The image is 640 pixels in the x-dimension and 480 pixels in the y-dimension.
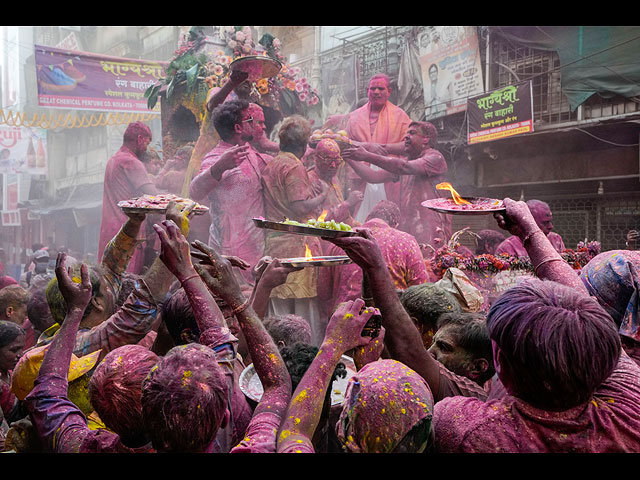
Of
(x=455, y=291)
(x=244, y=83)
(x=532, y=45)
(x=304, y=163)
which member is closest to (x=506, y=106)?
(x=532, y=45)

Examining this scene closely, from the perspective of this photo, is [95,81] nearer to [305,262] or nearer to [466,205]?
[305,262]

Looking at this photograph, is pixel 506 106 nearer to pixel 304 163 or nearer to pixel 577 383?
pixel 304 163

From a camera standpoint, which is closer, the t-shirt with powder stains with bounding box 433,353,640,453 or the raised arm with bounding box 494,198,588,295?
the t-shirt with powder stains with bounding box 433,353,640,453

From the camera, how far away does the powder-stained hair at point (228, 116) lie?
21.5 feet

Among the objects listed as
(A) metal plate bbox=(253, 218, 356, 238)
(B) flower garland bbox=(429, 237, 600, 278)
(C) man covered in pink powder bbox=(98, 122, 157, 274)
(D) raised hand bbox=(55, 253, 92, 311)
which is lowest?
(B) flower garland bbox=(429, 237, 600, 278)

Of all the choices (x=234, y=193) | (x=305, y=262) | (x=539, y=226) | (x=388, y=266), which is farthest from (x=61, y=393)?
(x=234, y=193)

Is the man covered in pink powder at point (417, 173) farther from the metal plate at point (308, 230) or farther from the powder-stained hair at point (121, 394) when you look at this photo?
the powder-stained hair at point (121, 394)

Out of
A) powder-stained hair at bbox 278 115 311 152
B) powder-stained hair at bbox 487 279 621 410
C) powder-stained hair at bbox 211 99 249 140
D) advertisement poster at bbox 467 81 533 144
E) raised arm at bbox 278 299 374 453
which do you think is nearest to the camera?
powder-stained hair at bbox 487 279 621 410

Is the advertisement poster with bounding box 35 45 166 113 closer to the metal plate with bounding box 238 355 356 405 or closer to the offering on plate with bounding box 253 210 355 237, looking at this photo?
the offering on plate with bounding box 253 210 355 237

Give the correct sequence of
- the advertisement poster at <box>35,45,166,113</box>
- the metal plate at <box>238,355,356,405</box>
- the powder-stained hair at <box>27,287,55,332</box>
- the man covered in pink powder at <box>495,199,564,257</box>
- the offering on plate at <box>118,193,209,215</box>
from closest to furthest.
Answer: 1. the metal plate at <box>238,355,356,405</box>
2. the offering on plate at <box>118,193,209,215</box>
3. the powder-stained hair at <box>27,287,55,332</box>
4. the man covered in pink powder at <box>495,199,564,257</box>
5. the advertisement poster at <box>35,45,166,113</box>

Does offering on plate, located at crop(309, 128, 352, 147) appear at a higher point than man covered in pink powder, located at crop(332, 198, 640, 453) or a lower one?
higher

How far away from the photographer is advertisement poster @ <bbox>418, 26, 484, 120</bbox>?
665 cm

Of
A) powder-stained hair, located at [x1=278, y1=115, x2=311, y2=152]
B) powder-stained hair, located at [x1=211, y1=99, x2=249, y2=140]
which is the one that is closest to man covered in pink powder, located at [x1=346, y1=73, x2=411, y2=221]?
powder-stained hair, located at [x1=278, y1=115, x2=311, y2=152]

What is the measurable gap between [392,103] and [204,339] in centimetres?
589
